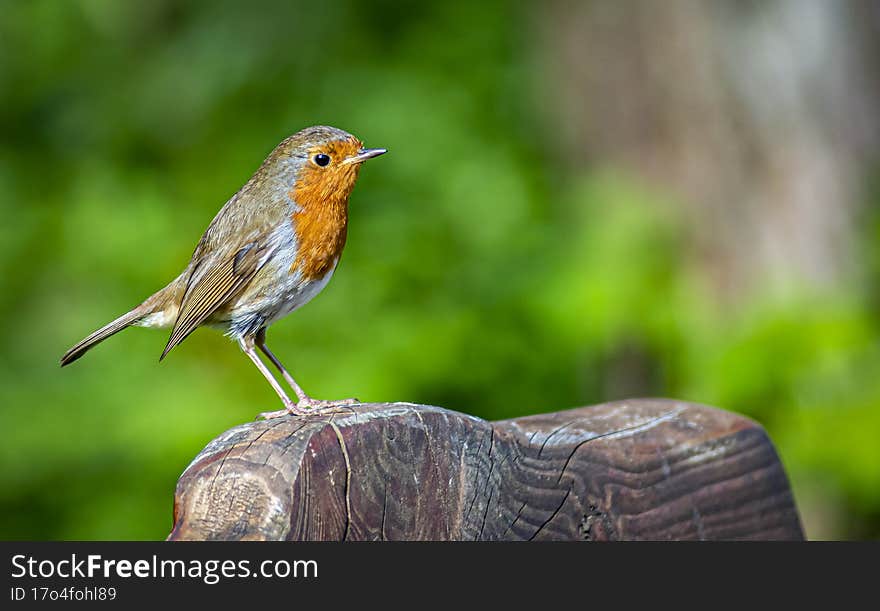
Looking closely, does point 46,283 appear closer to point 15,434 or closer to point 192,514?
point 15,434

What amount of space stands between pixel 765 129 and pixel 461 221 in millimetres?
1498

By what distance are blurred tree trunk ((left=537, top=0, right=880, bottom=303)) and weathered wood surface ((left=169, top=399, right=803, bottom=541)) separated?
253 centimetres

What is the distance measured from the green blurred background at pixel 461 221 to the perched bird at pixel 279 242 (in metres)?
1.58

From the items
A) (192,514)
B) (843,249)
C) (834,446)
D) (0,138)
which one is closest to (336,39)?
(0,138)

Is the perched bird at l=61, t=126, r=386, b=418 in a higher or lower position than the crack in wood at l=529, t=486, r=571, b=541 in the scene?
higher

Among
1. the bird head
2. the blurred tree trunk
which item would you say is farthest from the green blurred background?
the bird head

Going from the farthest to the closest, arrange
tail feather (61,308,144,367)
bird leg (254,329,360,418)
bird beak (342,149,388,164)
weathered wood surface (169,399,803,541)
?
1. tail feather (61,308,144,367)
2. bird beak (342,149,388,164)
3. bird leg (254,329,360,418)
4. weathered wood surface (169,399,803,541)

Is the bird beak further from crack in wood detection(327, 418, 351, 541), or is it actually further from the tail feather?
crack in wood detection(327, 418, 351, 541)

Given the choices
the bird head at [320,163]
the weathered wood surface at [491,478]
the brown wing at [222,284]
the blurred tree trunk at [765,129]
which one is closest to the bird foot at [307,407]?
the weathered wood surface at [491,478]

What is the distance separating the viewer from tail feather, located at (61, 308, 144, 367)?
10.5 feet

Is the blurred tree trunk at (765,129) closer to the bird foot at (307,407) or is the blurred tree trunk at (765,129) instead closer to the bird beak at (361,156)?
the bird beak at (361,156)

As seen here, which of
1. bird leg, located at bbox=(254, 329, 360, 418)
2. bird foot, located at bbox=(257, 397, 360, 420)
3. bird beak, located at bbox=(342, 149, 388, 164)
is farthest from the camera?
bird beak, located at bbox=(342, 149, 388, 164)

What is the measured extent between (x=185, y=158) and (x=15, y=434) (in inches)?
67.6

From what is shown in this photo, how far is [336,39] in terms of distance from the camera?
6.36 m
